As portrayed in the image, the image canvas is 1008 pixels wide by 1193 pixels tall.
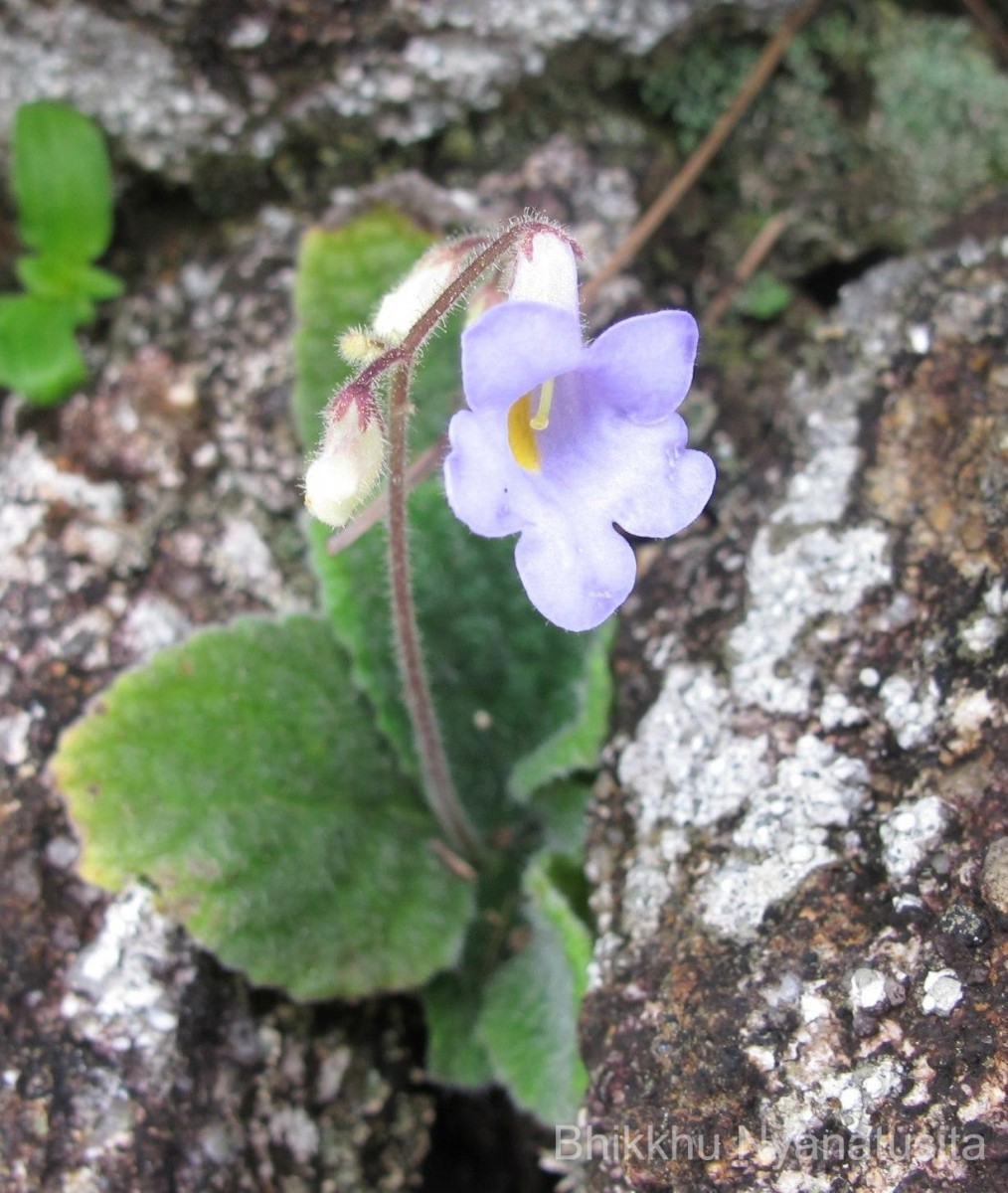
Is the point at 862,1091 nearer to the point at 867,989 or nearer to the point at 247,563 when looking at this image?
the point at 867,989

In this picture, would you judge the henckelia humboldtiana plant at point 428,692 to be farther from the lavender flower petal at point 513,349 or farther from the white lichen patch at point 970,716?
the white lichen patch at point 970,716

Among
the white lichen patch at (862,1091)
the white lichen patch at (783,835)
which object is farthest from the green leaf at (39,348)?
the white lichen patch at (862,1091)

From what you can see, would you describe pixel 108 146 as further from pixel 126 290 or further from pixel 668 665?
pixel 668 665

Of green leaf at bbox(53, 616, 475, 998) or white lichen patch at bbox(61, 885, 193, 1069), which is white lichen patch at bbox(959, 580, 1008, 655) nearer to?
green leaf at bbox(53, 616, 475, 998)

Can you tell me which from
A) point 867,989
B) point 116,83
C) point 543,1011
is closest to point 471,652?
point 543,1011

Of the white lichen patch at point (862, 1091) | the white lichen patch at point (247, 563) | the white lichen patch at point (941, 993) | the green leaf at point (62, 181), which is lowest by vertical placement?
the white lichen patch at point (862, 1091)

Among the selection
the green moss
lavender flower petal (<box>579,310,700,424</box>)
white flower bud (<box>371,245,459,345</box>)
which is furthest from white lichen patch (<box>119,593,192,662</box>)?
the green moss
